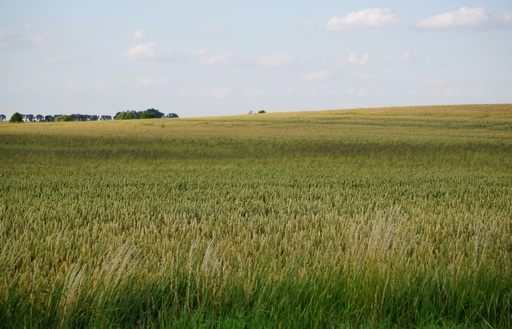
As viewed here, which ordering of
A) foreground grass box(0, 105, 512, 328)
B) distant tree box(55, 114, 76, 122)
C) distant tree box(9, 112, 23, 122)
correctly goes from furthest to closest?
distant tree box(55, 114, 76, 122)
distant tree box(9, 112, 23, 122)
foreground grass box(0, 105, 512, 328)

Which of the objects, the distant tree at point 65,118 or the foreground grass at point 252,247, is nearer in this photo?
the foreground grass at point 252,247

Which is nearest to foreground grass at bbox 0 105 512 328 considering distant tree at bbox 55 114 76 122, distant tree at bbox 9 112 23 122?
distant tree at bbox 9 112 23 122

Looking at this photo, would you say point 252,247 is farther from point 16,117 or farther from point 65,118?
point 65,118

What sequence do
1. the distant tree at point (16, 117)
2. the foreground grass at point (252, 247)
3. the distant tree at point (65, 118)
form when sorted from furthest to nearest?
1. the distant tree at point (65, 118)
2. the distant tree at point (16, 117)
3. the foreground grass at point (252, 247)

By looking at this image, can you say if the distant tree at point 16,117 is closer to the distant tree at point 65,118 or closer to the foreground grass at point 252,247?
the distant tree at point 65,118

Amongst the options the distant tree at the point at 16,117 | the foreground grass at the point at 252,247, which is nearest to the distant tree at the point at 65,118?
the distant tree at the point at 16,117

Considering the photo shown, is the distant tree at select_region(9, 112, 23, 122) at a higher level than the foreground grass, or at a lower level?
higher

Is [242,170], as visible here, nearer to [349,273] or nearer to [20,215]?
[20,215]

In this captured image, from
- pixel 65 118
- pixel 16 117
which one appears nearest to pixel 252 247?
pixel 16 117

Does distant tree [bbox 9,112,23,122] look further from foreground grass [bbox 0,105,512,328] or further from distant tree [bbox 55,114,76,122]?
foreground grass [bbox 0,105,512,328]

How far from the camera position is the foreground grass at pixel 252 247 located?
13.3ft

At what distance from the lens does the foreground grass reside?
4066 mm

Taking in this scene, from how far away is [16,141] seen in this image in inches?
1249

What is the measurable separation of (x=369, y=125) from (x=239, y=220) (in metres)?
40.4
